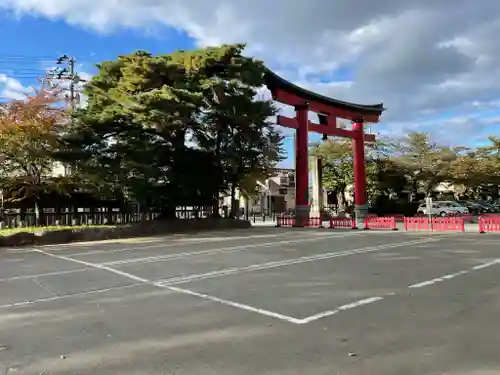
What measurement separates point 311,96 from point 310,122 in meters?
1.76

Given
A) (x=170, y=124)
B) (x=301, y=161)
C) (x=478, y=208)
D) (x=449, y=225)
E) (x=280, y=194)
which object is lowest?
(x=449, y=225)

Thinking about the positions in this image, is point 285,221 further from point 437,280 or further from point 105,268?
point 437,280

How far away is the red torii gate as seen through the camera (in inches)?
1115

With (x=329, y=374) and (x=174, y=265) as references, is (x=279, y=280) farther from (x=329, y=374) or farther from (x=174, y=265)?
(x=329, y=374)

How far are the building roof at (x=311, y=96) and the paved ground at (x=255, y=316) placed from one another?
1682 cm

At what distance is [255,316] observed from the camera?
6398 millimetres

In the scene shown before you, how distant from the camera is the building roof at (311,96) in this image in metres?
27.5

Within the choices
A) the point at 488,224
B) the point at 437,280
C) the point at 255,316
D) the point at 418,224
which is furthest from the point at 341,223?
the point at 255,316

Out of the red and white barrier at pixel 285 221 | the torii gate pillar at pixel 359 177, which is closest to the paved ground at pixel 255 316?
the red and white barrier at pixel 285 221

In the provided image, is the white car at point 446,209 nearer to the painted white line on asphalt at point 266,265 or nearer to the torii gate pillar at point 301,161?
the torii gate pillar at point 301,161

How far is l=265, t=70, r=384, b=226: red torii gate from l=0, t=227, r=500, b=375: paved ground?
661 inches

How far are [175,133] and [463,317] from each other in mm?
21084

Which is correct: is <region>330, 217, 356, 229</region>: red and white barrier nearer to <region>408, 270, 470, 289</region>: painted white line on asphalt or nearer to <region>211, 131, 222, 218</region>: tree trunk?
<region>211, 131, 222, 218</region>: tree trunk

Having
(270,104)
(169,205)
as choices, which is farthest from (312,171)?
(169,205)
